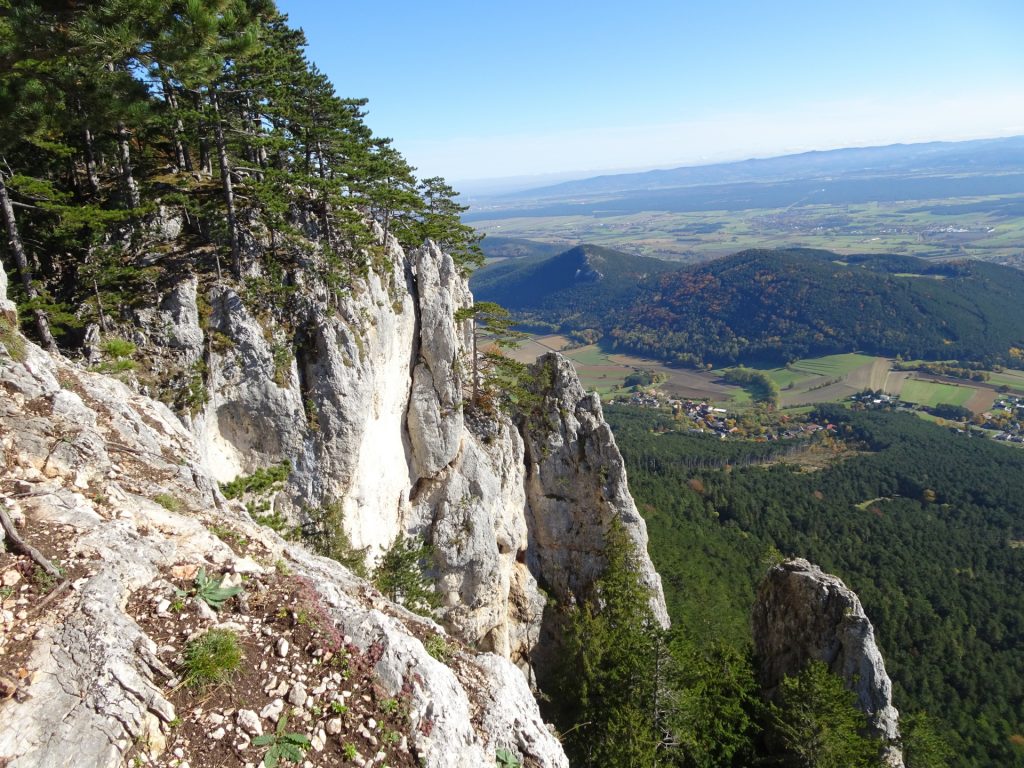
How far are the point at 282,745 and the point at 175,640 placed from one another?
2474mm

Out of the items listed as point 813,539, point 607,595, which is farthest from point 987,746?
point 607,595

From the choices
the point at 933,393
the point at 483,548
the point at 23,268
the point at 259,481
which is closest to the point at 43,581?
the point at 259,481

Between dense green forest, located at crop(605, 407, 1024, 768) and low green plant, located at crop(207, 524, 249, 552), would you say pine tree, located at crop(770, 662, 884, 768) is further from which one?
low green plant, located at crop(207, 524, 249, 552)

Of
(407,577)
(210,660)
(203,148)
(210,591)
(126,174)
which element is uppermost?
(203,148)

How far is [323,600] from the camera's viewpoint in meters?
10.7

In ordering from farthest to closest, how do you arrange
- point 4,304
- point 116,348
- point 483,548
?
point 483,548, point 116,348, point 4,304

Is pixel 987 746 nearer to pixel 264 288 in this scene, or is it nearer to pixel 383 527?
pixel 383 527

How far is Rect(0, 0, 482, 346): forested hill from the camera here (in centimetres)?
1516

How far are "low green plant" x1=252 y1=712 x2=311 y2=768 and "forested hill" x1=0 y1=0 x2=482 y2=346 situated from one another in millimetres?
15576

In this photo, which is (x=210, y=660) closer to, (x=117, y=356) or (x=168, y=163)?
(x=117, y=356)

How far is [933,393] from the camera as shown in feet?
561

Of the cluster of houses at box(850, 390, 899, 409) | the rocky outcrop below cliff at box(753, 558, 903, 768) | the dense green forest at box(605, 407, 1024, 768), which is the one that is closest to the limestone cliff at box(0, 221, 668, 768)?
the rocky outcrop below cliff at box(753, 558, 903, 768)

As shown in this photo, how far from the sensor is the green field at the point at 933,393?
164m

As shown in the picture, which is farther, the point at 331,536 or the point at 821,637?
the point at 821,637
